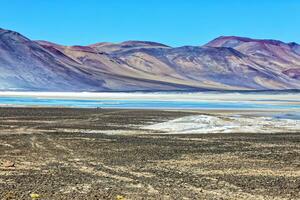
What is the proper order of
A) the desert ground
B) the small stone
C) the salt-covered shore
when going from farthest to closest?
the salt-covered shore → the small stone → the desert ground

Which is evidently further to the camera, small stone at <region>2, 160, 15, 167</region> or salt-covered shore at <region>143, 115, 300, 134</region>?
salt-covered shore at <region>143, 115, 300, 134</region>

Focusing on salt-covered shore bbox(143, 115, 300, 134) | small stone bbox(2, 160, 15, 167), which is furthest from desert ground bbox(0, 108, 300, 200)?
salt-covered shore bbox(143, 115, 300, 134)

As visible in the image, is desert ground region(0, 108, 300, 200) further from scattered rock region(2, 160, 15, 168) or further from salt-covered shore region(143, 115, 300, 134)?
salt-covered shore region(143, 115, 300, 134)

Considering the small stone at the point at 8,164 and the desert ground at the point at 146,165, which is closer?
the desert ground at the point at 146,165

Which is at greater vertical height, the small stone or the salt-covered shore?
the salt-covered shore

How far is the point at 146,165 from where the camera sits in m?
14.9

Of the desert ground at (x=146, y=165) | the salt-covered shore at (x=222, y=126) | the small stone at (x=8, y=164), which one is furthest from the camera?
the salt-covered shore at (x=222, y=126)

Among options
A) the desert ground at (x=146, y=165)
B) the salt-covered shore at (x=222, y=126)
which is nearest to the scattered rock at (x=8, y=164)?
the desert ground at (x=146, y=165)

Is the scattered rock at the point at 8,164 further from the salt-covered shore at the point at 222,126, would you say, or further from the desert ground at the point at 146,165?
the salt-covered shore at the point at 222,126

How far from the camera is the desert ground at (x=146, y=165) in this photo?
1119cm

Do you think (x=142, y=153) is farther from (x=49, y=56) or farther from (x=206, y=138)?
(x=49, y=56)

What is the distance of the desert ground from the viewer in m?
→ 11.2

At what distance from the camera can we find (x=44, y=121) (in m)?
31.6

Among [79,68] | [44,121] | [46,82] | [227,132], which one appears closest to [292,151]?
[227,132]
